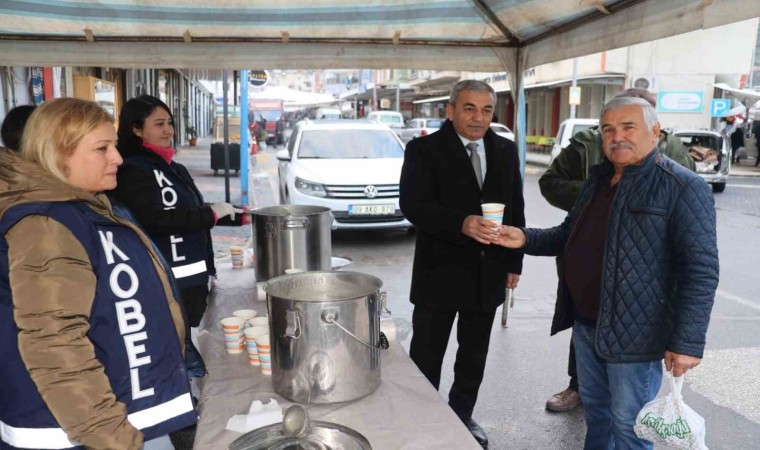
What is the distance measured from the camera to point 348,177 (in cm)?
817

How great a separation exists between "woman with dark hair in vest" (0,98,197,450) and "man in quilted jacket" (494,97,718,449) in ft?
5.01

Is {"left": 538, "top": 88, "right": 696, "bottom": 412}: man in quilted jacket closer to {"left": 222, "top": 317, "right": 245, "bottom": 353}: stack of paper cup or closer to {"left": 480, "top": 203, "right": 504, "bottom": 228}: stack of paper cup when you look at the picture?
{"left": 480, "top": 203, "right": 504, "bottom": 228}: stack of paper cup

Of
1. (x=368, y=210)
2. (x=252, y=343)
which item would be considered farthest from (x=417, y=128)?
(x=252, y=343)

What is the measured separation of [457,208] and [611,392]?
42.0 inches

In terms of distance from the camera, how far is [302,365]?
5.54 feet

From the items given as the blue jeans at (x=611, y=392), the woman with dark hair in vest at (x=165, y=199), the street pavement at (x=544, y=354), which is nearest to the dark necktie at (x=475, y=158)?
the street pavement at (x=544, y=354)

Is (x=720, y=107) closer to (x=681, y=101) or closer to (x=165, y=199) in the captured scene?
(x=681, y=101)

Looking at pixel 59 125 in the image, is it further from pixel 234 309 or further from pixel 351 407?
pixel 234 309

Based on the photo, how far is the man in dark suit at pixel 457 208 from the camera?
2.84 meters

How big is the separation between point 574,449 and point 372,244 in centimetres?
540

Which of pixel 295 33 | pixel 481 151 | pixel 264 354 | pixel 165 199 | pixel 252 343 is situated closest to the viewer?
pixel 264 354

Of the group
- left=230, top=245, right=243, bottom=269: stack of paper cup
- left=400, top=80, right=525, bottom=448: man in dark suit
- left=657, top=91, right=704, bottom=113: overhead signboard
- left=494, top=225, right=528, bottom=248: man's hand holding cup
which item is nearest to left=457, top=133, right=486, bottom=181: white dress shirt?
left=400, top=80, right=525, bottom=448: man in dark suit

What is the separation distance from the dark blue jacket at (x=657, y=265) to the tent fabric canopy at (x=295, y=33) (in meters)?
1.24

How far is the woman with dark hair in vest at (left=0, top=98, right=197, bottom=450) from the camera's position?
1333 millimetres
